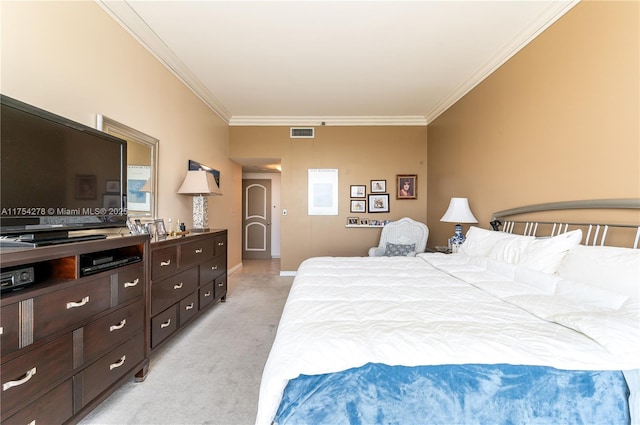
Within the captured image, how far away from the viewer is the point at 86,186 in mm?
1623

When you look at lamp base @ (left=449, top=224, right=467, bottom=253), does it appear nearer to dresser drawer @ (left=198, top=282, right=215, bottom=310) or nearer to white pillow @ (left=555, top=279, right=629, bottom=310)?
white pillow @ (left=555, top=279, right=629, bottom=310)

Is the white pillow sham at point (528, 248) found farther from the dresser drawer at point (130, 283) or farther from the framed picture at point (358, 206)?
the dresser drawer at point (130, 283)

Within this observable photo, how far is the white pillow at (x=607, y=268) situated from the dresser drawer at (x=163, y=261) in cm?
275

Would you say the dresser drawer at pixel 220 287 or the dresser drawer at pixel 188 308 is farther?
the dresser drawer at pixel 220 287

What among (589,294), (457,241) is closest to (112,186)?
(589,294)

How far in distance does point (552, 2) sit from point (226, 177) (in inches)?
180

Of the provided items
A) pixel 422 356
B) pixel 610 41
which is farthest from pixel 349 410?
pixel 610 41

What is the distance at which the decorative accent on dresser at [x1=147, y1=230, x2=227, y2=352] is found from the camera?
2.07 m

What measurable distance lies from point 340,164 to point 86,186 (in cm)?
384

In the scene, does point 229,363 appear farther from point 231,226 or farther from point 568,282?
point 231,226

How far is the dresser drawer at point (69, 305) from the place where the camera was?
46.3 inches

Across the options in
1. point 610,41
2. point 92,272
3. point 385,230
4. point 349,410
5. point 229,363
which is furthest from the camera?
point 385,230

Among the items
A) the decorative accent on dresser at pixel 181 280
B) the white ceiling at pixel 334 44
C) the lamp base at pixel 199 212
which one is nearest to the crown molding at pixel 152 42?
the white ceiling at pixel 334 44

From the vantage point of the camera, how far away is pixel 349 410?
0.96 m
